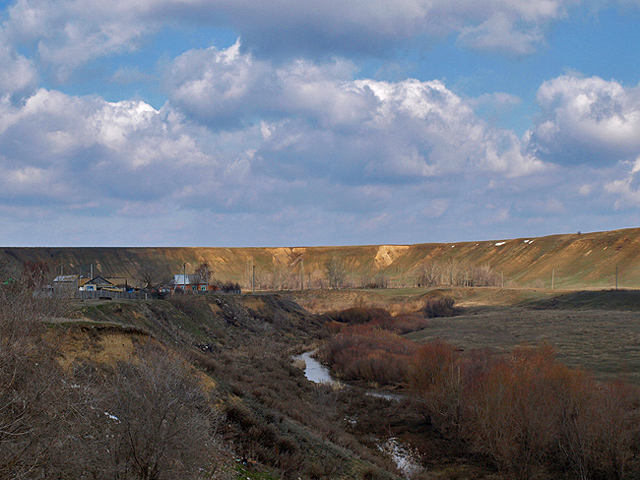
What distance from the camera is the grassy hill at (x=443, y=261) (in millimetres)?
131750

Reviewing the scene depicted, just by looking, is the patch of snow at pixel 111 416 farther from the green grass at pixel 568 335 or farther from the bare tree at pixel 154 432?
the green grass at pixel 568 335

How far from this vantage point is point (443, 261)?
176m

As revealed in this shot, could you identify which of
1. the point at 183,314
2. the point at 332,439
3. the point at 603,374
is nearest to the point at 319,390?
the point at 332,439

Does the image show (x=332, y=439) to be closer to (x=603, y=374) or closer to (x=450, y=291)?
(x=603, y=374)

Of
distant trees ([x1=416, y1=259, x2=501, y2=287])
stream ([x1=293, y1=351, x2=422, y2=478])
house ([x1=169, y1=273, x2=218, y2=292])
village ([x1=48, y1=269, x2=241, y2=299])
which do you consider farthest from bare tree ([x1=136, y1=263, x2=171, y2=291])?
distant trees ([x1=416, y1=259, x2=501, y2=287])

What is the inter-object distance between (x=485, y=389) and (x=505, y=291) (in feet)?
243

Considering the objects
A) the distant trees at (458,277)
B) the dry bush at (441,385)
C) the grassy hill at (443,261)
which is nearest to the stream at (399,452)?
the dry bush at (441,385)

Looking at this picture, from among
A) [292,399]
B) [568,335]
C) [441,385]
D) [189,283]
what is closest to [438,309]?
[568,335]

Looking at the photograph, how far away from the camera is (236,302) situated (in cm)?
5559

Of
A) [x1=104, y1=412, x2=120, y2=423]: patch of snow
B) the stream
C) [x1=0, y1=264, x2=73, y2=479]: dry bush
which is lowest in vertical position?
the stream

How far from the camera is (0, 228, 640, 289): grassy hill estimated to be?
432 ft

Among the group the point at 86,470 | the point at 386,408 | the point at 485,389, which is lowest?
the point at 386,408

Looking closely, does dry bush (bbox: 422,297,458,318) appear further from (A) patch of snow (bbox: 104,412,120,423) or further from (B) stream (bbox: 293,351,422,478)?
(A) patch of snow (bbox: 104,412,120,423)

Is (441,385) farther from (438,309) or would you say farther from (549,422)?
(438,309)
